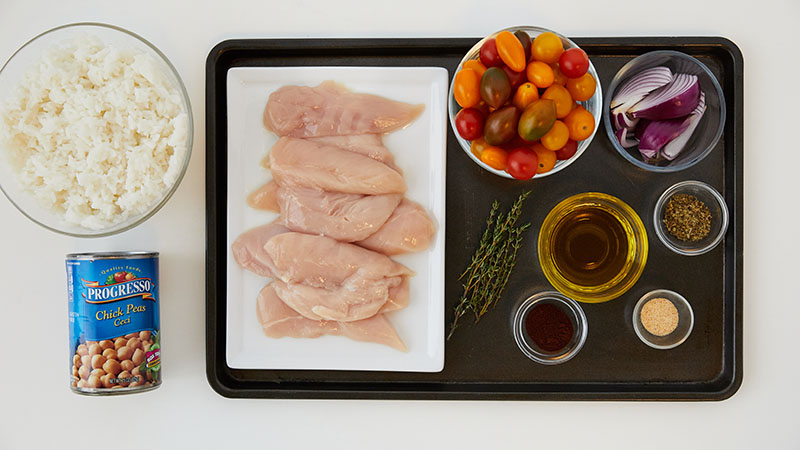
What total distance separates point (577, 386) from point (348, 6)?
4.18 feet

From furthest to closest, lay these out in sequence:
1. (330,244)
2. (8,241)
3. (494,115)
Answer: (8,241) < (330,244) < (494,115)

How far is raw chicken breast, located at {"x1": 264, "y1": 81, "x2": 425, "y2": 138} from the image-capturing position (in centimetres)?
147

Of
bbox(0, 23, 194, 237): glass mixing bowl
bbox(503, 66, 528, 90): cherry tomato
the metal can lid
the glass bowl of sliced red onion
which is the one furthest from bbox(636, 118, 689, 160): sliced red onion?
the metal can lid

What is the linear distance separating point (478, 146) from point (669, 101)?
20.5 inches

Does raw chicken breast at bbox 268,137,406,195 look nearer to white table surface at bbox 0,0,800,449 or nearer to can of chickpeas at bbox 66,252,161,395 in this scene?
white table surface at bbox 0,0,800,449

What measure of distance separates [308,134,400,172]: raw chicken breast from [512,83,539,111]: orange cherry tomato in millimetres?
391

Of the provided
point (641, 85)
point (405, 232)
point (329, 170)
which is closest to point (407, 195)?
point (405, 232)

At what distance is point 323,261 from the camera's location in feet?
4.76

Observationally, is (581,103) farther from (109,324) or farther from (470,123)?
(109,324)

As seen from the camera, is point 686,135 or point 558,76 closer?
point 558,76

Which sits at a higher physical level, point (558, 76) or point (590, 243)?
point (558, 76)

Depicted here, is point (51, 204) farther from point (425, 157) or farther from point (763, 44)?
point (763, 44)

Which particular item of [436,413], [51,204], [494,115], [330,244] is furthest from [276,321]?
[494,115]

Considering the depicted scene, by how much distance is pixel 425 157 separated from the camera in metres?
1.51
